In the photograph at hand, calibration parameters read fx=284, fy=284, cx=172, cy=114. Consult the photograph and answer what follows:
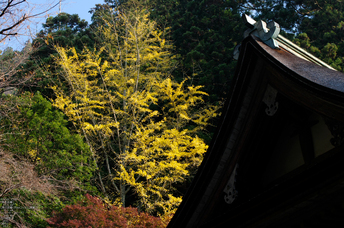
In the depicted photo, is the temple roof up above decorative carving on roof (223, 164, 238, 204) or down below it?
above

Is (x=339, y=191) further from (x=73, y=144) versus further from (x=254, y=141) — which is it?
(x=73, y=144)

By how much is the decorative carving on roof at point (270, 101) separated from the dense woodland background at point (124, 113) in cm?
318

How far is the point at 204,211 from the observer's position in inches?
127

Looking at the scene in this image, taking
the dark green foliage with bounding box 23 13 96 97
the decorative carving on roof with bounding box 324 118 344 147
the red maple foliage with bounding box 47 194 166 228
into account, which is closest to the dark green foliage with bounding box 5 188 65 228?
the red maple foliage with bounding box 47 194 166 228

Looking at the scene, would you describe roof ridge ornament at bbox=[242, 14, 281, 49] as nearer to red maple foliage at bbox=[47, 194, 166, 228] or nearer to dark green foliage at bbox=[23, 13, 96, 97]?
red maple foliage at bbox=[47, 194, 166, 228]

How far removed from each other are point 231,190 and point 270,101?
0.98 m

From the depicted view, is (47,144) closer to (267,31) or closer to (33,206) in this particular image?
(33,206)

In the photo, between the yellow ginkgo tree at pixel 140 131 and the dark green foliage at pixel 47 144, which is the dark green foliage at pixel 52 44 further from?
the dark green foliage at pixel 47 144

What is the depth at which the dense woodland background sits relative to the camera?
7129mm

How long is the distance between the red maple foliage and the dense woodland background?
3 centimetres

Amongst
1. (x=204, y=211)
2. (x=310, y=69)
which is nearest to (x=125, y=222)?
(x=204, y=211)

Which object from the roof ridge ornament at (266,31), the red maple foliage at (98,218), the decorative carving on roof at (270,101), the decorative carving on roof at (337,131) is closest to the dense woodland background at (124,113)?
the red maple foliage at (98,218)

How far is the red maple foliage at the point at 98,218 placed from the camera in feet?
21.4

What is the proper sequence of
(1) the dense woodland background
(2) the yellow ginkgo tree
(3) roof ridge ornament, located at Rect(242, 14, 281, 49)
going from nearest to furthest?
(3) roof ridge ornament, located at Rect(242, 14, 281, 49)
(1) the dense woodland background
(2) the yellow ginkgo tree
